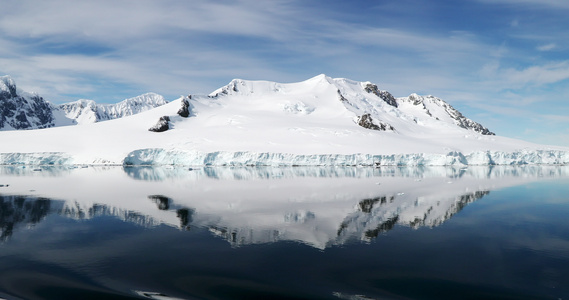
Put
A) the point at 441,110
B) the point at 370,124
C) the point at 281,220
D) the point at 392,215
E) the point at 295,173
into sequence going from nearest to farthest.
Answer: the point at 281,220
the point at 392,215
the point at 295,173
the point at 370,124
the point at 441,110

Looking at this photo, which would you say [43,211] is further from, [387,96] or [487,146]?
[387,96]

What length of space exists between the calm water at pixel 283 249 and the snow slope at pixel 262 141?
40.6 metres

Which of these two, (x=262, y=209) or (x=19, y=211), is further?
(x=262, y=209)

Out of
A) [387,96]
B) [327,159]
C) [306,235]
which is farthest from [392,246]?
[387,96]

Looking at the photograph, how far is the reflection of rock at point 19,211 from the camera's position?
14.5m

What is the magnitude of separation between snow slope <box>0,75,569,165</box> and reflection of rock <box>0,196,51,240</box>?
39.4 metres

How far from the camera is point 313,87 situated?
108562 millimetres

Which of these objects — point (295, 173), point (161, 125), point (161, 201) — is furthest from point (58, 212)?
point (161, 125)

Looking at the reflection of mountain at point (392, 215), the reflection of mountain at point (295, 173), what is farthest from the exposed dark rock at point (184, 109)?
the reflection of mountain at point (392, 215)

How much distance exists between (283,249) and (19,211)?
14023mm

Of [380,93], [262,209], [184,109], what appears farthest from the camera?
[380,93]

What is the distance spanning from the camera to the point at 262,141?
65.2 m

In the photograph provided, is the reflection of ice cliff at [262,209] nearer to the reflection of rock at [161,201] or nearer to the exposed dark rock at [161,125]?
the reflection of rock at [161,201]

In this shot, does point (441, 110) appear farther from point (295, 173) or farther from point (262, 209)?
point (262, 209)
